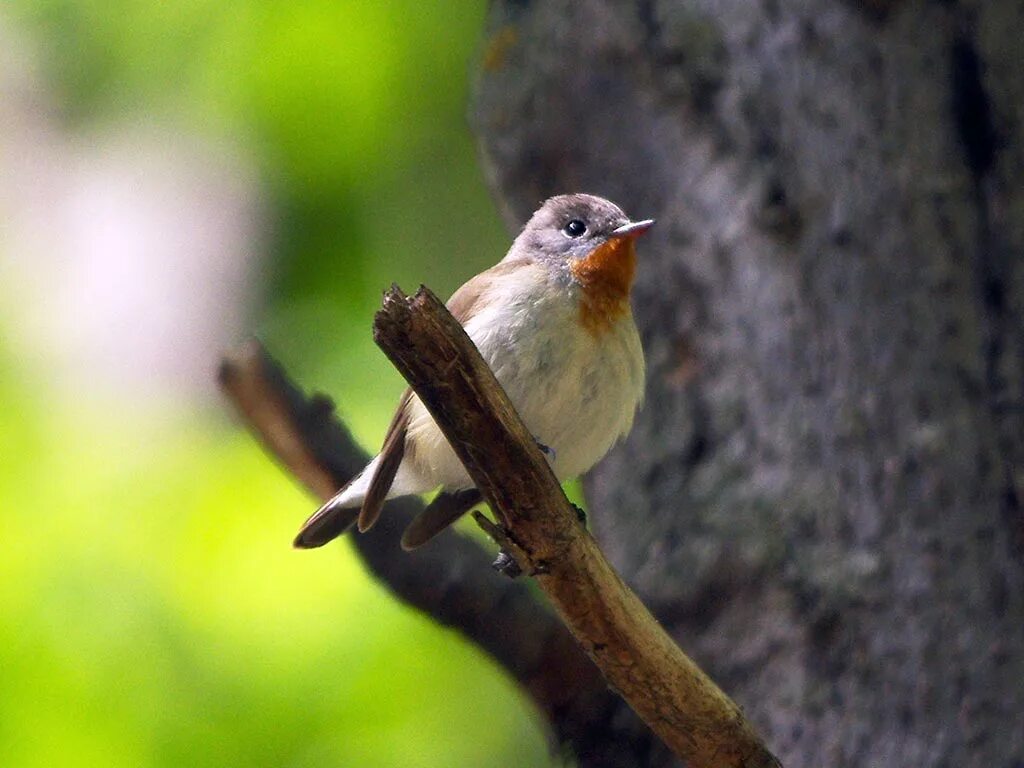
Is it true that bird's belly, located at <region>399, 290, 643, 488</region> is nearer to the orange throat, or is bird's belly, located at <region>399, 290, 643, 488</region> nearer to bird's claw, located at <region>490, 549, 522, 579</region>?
the orange throat

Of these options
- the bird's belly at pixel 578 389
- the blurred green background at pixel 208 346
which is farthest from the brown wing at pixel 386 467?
the blurred green background at pixel 208 346

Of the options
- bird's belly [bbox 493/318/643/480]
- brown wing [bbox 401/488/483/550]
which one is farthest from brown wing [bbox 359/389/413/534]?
bird's belly [bbox 493/318/643/480]

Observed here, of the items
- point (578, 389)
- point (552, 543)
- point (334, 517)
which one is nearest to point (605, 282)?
point (578, 389)

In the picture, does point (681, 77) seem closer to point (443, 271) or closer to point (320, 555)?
point (443, 271)

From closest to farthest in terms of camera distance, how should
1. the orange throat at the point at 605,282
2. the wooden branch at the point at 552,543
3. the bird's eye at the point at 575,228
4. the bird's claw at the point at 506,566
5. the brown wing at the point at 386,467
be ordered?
the wooden branch at the point at 552,543 < the bird's claw at the point at 506,566 < the brown wing at the point at 386,467 < the orange throat at the point at 605,282 < the bird's eye at the point at 575,228

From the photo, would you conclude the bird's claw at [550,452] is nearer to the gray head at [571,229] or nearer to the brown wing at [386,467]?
the brown wing at [386,467]

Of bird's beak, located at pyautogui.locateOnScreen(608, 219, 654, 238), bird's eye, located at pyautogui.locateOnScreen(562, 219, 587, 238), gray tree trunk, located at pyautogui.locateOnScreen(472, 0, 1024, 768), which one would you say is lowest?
gray tree trunk, located at pyautogui.locateOnScreen(472, 0, 1024, 768)
